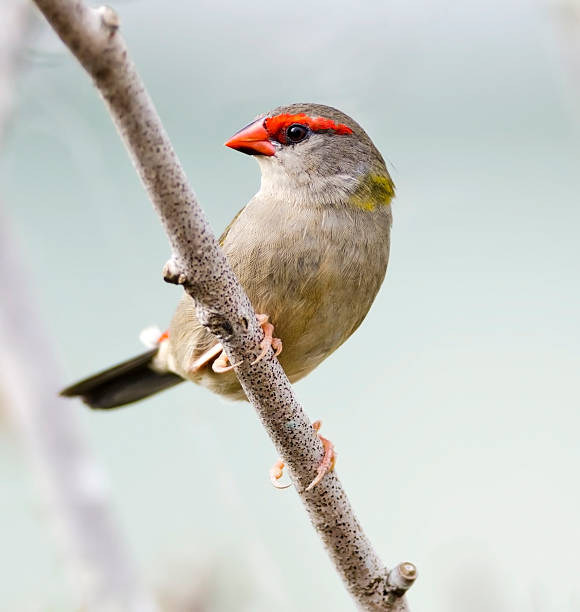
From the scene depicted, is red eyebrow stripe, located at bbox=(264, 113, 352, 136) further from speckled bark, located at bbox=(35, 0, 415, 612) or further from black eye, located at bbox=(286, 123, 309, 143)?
speckled bark, located at bbox=(35, 0, 415, 612)

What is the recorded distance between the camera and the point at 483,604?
91.0 inches

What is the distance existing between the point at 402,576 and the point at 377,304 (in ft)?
11.1

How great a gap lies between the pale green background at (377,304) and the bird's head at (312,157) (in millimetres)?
200

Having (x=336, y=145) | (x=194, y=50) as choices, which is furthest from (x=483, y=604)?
(x=194, y=50)

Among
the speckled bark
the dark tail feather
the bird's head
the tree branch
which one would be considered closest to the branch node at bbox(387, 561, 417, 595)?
the speckled bark

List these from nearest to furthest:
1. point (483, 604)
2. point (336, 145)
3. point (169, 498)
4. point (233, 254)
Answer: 1. point (483, 604)
2. point (233, 254)
3. point (336, 145)
4. point (169, 498)

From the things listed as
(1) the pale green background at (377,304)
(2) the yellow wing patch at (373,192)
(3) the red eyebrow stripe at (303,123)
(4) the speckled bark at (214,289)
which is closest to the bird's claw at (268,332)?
(4) the speckled bark at (214,289)

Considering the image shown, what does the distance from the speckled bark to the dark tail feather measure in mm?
1576

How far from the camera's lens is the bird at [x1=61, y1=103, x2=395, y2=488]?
9.16ft

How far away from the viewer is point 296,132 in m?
3.12

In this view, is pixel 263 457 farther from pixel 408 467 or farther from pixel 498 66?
pixel 498 66

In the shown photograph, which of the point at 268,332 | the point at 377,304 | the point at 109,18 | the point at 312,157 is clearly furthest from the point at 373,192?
the point at 377,304

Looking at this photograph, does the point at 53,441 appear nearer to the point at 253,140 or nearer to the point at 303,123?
the point at 253,140

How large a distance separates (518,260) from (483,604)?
10.9 feet
